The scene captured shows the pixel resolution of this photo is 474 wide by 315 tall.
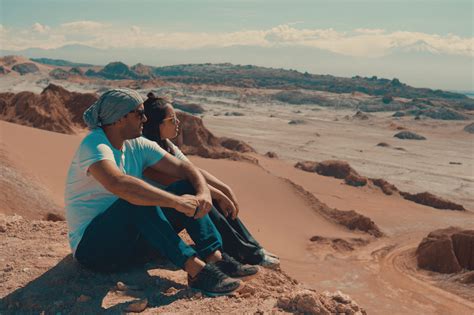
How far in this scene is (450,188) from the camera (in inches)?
742

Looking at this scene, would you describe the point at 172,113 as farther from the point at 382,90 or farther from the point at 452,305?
the point at 382,90

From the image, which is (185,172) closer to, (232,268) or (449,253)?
(232,268)

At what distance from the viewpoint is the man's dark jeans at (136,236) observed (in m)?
2.92

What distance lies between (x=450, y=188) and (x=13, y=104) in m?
15.1

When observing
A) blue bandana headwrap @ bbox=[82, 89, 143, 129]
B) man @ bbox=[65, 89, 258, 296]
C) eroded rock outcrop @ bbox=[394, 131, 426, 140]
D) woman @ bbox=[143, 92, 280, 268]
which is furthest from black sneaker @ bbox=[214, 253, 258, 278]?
eroded rock outcrop @ bbox=[394, 131, 426, 140]

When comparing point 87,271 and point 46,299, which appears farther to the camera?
point 87,271

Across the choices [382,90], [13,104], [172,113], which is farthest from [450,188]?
[382,90]

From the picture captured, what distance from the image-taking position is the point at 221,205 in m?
3.69

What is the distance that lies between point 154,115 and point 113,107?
83cm

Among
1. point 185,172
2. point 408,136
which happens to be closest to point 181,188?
point 185,172

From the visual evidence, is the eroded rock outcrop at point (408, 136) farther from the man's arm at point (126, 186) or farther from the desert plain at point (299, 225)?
the man's arm at point (126, 186)

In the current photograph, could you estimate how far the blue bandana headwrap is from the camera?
3076 millimetres

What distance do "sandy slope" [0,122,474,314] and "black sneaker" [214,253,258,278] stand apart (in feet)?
14.2

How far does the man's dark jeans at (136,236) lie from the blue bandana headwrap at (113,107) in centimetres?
51
